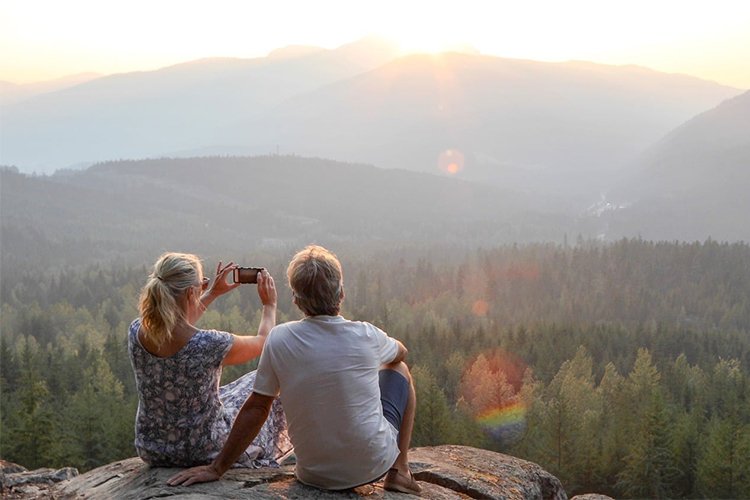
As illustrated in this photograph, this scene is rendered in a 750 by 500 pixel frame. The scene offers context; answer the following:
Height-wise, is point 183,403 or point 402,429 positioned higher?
point 183,403

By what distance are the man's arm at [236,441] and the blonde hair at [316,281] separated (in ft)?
3.11

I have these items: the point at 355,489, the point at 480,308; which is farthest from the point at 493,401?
the point at 480,308

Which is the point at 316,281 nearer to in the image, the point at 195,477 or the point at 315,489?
the point at 315,489

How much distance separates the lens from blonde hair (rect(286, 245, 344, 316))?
263 inches

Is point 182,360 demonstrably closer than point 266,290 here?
Yes

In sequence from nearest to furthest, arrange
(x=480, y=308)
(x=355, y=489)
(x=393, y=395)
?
(x=355, y=489)
(x=393, y=395)
(x=480, y=308)

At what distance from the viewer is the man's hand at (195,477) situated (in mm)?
7379

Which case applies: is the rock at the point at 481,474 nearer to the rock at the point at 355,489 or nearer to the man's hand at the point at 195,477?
the rock at the point at 355,489

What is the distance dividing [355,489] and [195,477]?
1.52 metres

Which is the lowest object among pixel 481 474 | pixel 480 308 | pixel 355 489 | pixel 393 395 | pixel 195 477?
pixel 480 308

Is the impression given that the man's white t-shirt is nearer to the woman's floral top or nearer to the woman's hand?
the woman's floral top

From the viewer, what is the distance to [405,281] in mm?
134250

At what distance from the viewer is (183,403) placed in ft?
24.9

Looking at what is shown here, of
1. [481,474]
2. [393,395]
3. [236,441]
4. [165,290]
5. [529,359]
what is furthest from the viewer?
[529,359]
